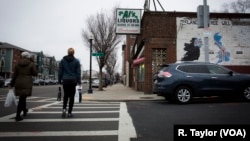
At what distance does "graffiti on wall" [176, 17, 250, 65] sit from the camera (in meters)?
18.4

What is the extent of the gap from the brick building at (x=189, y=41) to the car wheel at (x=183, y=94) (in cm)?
703

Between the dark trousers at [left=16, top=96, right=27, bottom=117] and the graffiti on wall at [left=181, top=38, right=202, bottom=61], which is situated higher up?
the graffiti on wall at [left=181, top=38, right=202, bottom=61]

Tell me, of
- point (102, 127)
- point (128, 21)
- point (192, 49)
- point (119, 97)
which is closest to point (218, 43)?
point (192, 49)

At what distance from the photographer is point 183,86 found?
36.9 ft

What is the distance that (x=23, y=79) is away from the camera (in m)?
7.16

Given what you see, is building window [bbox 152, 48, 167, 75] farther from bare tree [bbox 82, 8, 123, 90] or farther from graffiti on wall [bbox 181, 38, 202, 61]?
bare tree [bbox 82, 8, 123, 90]

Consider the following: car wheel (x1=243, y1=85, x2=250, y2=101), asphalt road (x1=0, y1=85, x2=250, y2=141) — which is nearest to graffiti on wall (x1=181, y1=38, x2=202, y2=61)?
car wheel (x1=243, y1=85, x2=250, y2=101)

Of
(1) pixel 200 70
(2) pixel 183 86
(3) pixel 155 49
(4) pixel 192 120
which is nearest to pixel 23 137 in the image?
(4) pixel 192 120

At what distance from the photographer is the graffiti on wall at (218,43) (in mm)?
18375

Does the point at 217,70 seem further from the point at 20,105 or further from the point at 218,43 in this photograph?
the point at 20,105

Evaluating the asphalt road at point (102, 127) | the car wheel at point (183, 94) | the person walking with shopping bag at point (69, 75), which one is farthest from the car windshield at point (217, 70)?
the person walking with shopping bag at point (69, 75)

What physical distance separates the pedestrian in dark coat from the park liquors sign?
1371 cm

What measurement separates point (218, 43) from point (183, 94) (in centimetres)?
868

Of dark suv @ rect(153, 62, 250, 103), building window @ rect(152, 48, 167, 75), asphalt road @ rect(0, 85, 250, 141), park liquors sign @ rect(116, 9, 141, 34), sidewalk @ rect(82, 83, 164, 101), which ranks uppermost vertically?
park liquors sign @ rect(116, 9, 141, 34)
